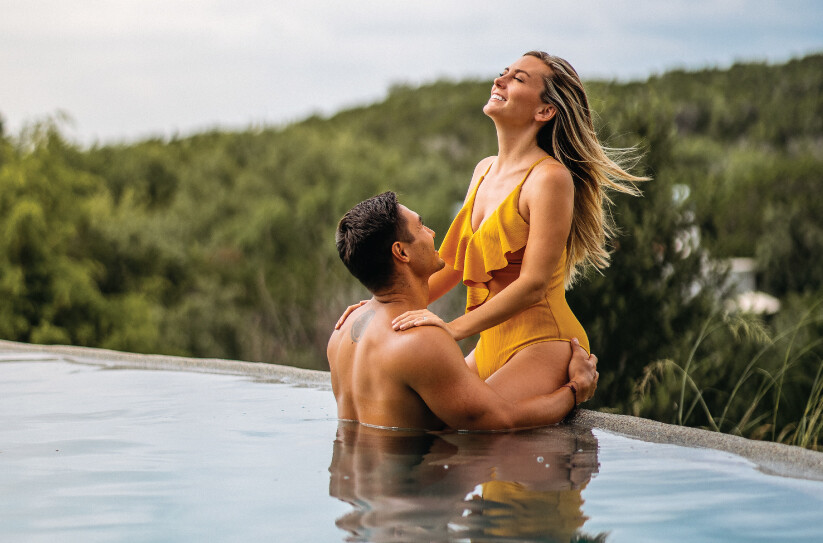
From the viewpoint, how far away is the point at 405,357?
2.67m

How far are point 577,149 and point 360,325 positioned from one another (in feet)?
3.00

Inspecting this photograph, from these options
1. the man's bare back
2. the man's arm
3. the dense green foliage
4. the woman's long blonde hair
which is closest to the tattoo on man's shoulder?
the man's bare back

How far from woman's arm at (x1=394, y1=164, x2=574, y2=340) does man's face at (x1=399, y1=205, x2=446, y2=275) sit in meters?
0.20

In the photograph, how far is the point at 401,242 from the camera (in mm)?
2803

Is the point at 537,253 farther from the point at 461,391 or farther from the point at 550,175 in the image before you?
the point at 461,391

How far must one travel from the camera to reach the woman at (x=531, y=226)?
2844mm

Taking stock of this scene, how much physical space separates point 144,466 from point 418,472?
81 cm

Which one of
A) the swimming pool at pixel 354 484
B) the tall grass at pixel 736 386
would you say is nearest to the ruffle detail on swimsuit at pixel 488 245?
the swimming pool at pixel 354 484

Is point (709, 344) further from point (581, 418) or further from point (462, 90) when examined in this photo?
point (462, 90)

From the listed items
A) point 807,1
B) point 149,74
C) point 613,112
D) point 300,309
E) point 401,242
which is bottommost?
point 300,309

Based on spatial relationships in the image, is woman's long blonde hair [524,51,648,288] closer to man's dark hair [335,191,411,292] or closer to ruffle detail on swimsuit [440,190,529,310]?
ruffle detail on swimsuit [440,190,529,310]

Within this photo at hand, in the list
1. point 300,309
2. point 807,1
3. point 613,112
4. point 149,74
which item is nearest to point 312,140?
point 149,74

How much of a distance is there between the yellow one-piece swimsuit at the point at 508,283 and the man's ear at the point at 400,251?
0.95 feet

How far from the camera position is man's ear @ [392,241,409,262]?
2.79 meters
